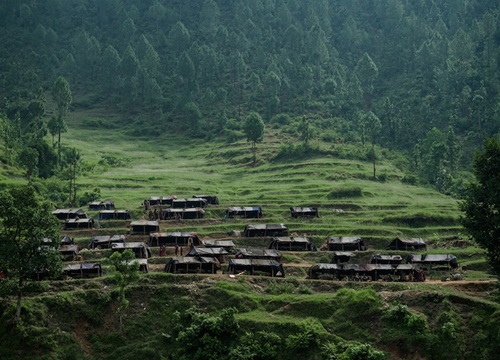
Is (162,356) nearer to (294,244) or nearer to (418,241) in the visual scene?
(294,244)

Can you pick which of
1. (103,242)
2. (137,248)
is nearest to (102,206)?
(103,242)

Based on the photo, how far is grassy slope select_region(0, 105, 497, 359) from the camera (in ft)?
181

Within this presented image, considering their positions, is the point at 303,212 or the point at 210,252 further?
the point at 303,212

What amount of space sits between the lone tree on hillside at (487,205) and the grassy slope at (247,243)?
5.32 metres

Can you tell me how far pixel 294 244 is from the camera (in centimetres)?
7719

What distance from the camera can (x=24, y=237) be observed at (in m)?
55.5

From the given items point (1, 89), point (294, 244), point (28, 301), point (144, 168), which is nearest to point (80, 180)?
point (144, 168)

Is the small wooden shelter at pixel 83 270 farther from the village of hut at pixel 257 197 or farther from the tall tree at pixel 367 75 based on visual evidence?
the tall tree at pixel 367 75

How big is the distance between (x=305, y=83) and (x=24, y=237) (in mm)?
120374

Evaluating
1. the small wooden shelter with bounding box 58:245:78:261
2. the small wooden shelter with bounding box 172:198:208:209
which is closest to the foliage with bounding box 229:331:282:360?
the small wooden shelter with bounding box 58:245:78:261

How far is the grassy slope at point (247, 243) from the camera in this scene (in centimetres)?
5522

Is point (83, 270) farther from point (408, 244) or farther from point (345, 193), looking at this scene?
point (345, 193)

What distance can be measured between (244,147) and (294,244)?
62.6 metres

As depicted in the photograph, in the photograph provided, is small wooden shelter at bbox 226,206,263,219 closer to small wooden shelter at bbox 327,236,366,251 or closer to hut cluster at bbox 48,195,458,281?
hut cluster at bbox 48,195,458,281
